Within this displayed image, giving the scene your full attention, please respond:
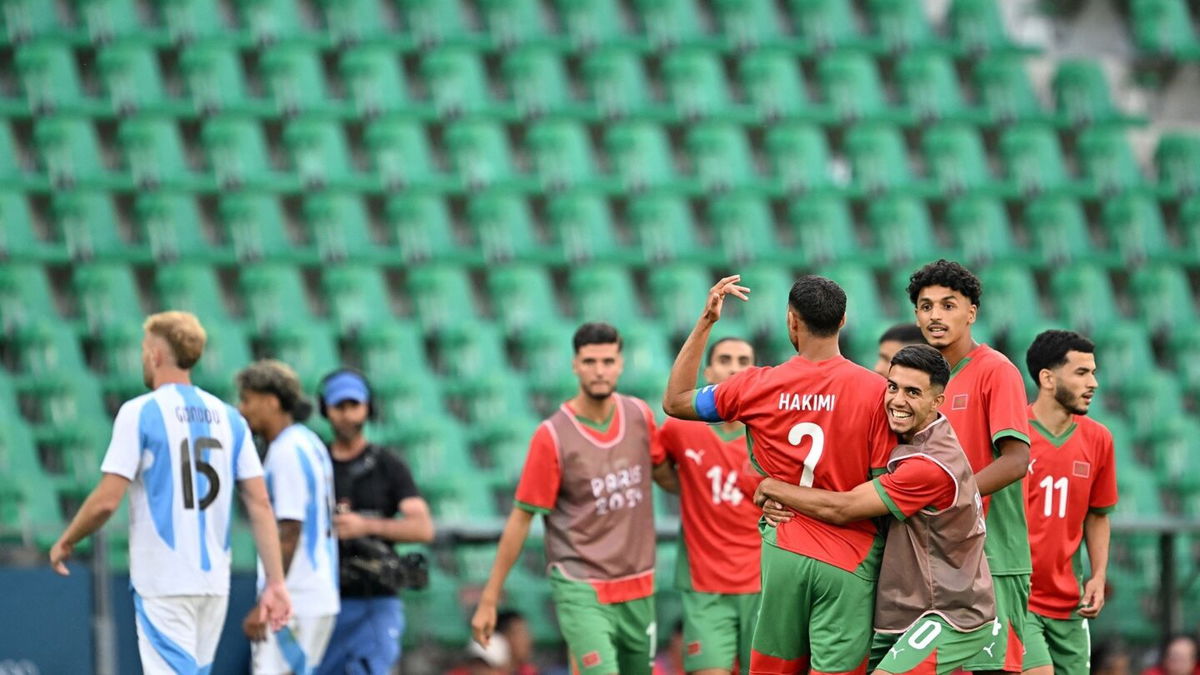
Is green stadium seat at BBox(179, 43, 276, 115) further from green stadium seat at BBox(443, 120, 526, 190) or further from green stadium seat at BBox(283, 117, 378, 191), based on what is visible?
green stadium seat at BBox(443, 120, 526, 190)

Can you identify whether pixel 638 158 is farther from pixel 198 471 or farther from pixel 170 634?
pixel 170 634

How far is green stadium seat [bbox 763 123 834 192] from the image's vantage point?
638 inches

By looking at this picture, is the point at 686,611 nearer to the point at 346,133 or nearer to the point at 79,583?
the point at 79,583

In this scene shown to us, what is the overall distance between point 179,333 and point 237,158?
26.1 feet

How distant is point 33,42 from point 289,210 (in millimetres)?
2723

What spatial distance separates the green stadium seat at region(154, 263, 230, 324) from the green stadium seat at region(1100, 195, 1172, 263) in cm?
906

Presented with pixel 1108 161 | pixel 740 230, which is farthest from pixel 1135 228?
pixel 740 230

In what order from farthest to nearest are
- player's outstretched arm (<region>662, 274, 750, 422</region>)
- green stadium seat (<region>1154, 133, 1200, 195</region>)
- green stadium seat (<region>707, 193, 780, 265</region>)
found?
→ green stadium seat (<region>1154, 133, 1200, 195</region>) → green stadium seat (<region>707, 193, 780, 265</region>) → player's outstretched arm (<region>662, 274, 750, 422</region>)

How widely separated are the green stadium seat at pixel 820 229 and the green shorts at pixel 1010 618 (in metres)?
9.41

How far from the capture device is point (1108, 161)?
17188 millimetres

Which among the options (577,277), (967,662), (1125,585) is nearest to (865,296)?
(577,277)

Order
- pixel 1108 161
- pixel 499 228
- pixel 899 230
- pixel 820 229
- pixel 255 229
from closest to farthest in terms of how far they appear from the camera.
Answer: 1. pixel 255 229
2. pixel 499 228
3. pixel 820 229
4. pixel 899 230
5. pixel 1108 161

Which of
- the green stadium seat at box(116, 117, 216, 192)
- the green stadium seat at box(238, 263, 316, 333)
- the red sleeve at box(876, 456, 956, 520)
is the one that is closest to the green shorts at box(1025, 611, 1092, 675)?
the red sleeve at box(876, 456, 956, 520)

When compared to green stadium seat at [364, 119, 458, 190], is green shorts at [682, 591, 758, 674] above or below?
below
